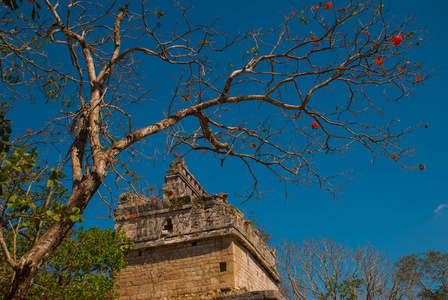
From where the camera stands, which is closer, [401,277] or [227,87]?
[227,87]

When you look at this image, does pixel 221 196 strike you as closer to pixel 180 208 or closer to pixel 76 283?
pixel 180 208

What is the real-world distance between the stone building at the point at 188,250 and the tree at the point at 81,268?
32.1 inches

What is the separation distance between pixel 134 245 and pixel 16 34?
220 inches

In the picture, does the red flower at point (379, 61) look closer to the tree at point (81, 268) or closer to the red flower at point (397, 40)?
the red flower at point (397, 40)

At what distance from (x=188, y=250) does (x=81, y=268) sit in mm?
2484

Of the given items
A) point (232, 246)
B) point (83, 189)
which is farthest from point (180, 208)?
point (83, 189)

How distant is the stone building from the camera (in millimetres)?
9625

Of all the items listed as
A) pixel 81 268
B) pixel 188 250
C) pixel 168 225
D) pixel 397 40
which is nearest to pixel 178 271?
pixel 188 250

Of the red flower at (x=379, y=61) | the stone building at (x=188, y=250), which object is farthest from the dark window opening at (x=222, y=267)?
the red flower at (x=379, y=61)

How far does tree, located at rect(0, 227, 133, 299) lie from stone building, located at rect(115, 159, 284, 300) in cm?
81

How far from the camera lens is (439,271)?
2814 centimetres

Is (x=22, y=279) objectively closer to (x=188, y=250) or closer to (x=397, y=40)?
(x=397, y=40)

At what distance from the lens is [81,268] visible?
8945mm

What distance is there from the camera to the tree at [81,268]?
27.0ft
